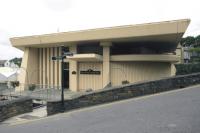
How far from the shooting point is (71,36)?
23297mm

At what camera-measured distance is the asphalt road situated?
783cm

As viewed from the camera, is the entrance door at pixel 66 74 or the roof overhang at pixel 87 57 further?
the entrance door at pixel 66 74

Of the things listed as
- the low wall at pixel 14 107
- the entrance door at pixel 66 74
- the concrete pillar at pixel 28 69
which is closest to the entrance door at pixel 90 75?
the entrance door at pixel 66 74

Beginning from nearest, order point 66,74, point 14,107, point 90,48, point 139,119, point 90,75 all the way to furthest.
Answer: point 139,119
point 14,107
point 90,75
point 90,48
point 66,74

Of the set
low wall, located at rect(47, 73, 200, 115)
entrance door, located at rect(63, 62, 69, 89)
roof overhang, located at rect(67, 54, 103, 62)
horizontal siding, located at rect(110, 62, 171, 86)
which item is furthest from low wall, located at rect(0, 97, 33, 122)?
entrance door, located at rect(63, 62, 69, 89)

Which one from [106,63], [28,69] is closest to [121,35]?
[106,63]

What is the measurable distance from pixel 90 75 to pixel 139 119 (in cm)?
1639

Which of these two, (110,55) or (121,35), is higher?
(121,35)

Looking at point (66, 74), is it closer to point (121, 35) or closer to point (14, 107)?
point (121, 35)

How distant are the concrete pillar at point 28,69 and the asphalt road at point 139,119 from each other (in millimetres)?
17461

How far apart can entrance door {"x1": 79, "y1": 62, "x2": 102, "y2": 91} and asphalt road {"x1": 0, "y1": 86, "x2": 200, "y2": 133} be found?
12.2 metres

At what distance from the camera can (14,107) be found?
13875 millimetres

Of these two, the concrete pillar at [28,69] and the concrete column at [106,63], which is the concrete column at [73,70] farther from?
the concrete pillar at [28,69]

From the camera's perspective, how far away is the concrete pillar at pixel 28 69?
28.9 m
